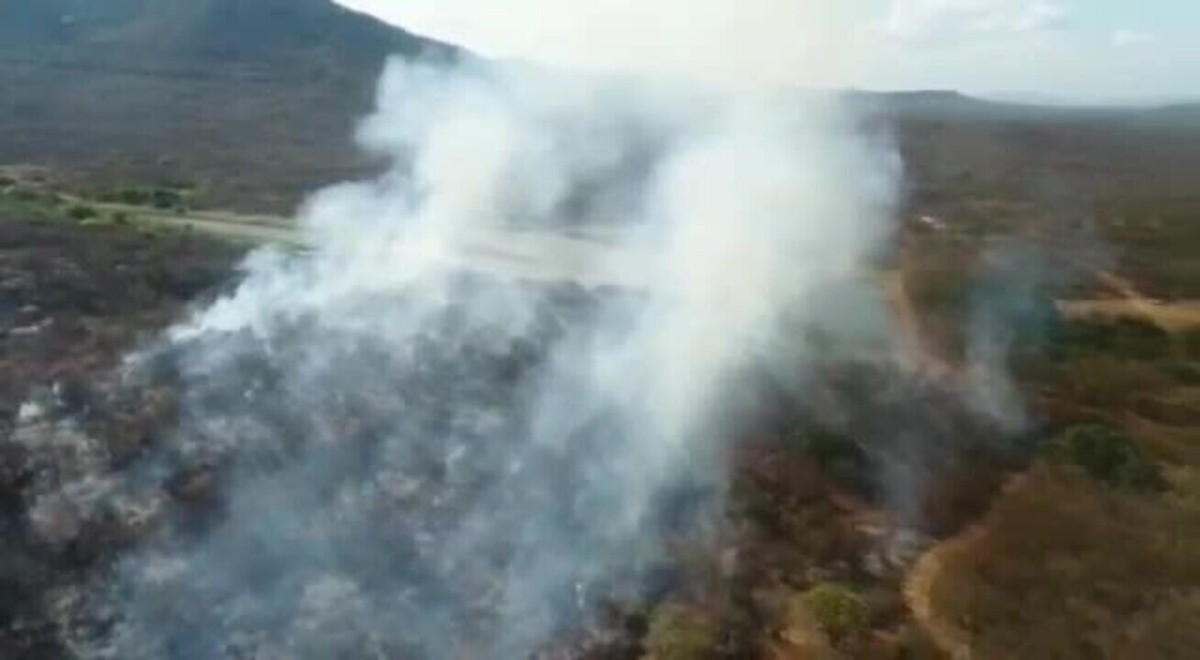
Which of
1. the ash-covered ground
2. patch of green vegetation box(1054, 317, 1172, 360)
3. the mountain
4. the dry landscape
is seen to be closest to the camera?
the ash-covered ground

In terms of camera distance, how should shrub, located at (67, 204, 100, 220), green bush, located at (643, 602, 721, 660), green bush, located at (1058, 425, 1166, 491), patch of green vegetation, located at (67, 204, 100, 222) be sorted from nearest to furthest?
green bush, located at (643, 602, 721, 660)
green bush, located at (1058, 425, 1166, 491)
patch of green vegetation, located at (67, 204, 100, 222)
shrub, located at (67, 204, 100, 220)

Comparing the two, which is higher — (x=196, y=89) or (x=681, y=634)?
(x=681, y=634)

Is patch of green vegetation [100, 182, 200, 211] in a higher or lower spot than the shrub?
lower

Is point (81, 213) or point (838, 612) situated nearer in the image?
point (838, 612)

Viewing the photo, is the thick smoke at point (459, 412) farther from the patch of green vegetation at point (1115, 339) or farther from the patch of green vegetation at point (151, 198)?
the patch of green vegetation at point (151, 198)

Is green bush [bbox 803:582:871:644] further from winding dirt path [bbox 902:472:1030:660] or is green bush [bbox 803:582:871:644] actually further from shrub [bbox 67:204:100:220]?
shrub [bbox 67:204:100:220]

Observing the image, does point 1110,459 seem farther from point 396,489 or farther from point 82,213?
point 82,213

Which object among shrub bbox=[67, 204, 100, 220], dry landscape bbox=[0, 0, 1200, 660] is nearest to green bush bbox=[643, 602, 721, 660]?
dry landscape bbox=[0, 0, 1200, 660]

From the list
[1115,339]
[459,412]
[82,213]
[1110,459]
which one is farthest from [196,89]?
[1110,459]
